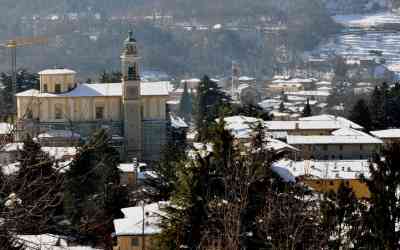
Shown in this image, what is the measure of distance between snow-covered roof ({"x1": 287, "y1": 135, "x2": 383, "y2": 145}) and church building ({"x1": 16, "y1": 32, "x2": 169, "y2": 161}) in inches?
169

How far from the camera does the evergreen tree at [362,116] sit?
41.0m

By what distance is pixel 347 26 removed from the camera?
11888 cm

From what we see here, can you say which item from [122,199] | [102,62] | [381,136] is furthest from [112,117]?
[102,62]

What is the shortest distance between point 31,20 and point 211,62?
21903mm

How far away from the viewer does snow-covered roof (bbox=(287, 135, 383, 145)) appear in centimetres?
3484

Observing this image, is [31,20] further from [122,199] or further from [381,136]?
[122,199]

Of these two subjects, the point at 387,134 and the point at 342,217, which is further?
the point at 387,134


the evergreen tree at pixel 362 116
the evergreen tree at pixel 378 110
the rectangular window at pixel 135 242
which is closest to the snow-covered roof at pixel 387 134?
the evergreen tree at pixel 378 110

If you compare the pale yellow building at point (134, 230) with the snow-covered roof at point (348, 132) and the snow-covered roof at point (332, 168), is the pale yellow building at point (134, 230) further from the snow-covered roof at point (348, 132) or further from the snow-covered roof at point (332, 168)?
the snow-covered roof at point (348, 132)

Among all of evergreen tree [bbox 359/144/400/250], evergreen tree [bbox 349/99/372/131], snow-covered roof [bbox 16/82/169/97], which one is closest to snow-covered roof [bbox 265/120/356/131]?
evergreen tree [bbox 349/99/372/131]

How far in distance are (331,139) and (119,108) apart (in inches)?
275

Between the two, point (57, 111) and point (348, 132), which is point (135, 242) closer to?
point (57, 111)

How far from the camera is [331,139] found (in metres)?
35.8

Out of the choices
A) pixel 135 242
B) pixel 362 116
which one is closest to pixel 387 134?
pixel 362 116
